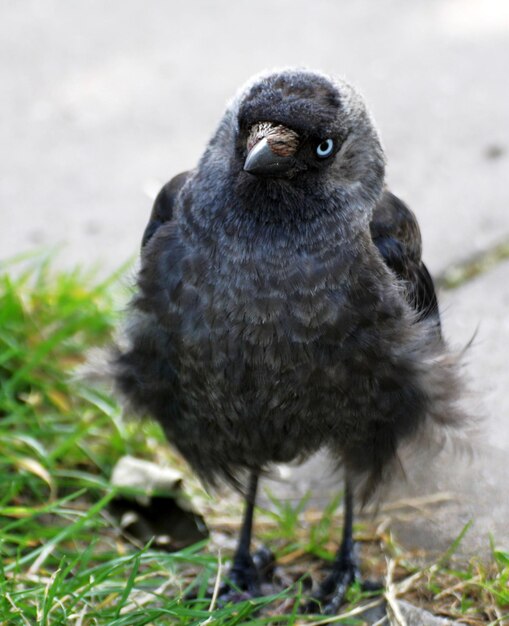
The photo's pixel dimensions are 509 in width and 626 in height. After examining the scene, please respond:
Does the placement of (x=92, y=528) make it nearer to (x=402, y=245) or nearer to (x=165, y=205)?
(x=165, y=205)

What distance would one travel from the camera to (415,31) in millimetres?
6371

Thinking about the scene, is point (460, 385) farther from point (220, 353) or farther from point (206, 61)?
point (206, 61)

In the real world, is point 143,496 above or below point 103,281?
below

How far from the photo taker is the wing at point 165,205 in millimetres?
3455

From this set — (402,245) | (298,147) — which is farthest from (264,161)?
(402,245)

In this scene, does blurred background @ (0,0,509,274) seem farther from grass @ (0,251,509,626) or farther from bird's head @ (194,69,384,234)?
bird's head @ (194,69,384,234)

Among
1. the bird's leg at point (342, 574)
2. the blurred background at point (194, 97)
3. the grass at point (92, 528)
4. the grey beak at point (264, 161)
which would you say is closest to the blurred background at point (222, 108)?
the blurred background at point (194, 97)

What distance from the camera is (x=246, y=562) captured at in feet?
11.8

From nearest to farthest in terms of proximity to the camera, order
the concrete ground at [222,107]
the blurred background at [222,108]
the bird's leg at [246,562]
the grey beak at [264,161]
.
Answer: the grey beak at [264,161]
the bird's leg at [246,562]
the concrete ground at [222,107]
the blurred background at [222,108]

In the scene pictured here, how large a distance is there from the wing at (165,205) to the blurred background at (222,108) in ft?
4.29

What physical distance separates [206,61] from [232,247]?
322 cm

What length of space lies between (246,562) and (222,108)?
279cm

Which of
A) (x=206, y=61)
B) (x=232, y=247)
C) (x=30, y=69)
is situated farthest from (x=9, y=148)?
(x=232, y=247)

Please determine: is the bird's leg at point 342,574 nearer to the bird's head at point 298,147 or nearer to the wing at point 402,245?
the wing at point 402,245
